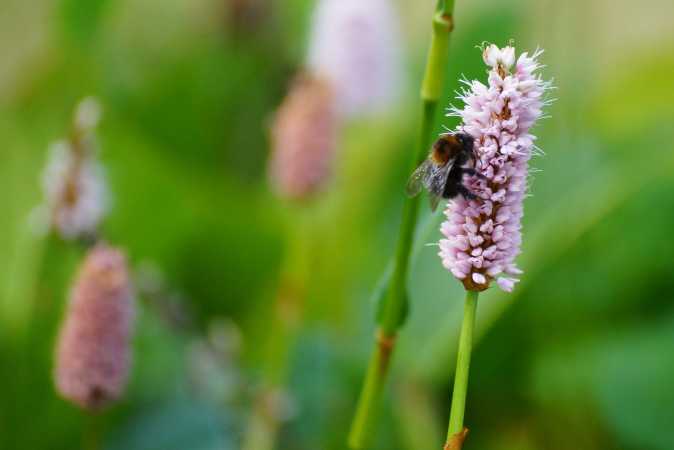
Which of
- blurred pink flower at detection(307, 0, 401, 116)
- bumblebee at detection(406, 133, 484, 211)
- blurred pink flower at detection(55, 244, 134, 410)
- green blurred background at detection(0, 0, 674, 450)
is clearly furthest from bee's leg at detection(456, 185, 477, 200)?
blurred pink flower at detection(307, 0, 401, 116)

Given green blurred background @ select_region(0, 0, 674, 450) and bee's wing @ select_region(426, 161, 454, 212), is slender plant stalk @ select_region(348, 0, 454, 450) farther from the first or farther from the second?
green blurred background @ select_region(0, 0, 674, 450)

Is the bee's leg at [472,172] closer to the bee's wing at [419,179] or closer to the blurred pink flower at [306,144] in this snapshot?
the bee's wing at [419,179]

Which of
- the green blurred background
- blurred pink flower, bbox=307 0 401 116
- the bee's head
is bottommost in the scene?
the green blurred background

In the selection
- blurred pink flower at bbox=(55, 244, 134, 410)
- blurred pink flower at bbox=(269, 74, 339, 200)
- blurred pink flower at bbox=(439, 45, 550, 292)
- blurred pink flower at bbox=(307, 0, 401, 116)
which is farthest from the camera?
blurred pink flower at bbox=(307, 0, 401, 116)

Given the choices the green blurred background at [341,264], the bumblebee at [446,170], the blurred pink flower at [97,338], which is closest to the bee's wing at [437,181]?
the bumblebee at [446,170]

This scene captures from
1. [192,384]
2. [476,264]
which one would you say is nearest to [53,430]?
[192,384]

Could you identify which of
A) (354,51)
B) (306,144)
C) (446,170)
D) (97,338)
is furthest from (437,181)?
(354,51)

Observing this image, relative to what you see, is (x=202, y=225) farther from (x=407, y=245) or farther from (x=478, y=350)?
(x=407, y=245)

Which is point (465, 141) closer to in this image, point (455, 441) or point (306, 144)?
point (455, 441)
